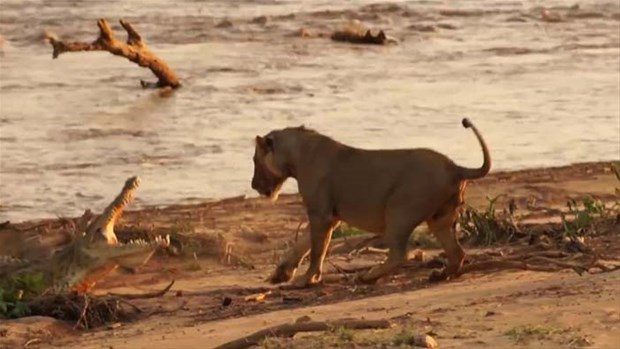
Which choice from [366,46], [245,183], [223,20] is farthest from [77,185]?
[223,20]

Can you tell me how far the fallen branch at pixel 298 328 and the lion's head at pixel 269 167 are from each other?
3.08 meters

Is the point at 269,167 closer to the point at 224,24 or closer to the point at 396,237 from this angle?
the point at 396,237

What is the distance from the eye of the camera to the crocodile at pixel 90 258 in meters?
10.9

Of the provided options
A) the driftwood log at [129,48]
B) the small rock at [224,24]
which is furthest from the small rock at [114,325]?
the small rock at [224,24]

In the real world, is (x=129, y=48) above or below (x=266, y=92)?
above

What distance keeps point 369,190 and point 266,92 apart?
11.1 meters

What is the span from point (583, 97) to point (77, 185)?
7.51 metres

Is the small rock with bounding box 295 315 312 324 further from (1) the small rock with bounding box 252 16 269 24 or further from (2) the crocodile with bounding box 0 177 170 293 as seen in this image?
(1) the small rock with bounding box 252 16 269 24

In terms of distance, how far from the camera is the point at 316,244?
10.9 meters

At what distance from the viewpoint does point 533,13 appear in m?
32.2

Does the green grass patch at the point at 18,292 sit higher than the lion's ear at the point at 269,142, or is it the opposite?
the lion's ear at the point at 269,142

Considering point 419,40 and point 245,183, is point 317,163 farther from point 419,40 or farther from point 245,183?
point 419,40

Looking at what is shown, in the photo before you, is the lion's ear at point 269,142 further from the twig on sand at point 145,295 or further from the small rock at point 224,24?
the small rock at point 224,24

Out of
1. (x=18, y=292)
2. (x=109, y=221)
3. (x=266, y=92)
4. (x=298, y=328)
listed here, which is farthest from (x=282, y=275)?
(x=266, y=92)
